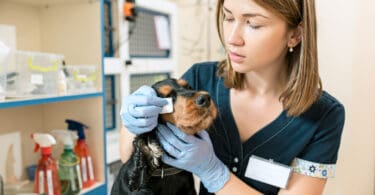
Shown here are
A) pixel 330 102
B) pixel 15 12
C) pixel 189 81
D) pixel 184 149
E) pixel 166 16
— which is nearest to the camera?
pixel 184 149

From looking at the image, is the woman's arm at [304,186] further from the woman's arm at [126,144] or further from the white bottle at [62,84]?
the white bottle at [62,84]

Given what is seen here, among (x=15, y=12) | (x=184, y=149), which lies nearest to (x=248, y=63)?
(x=184, y=149)

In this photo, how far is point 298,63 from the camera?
91cm

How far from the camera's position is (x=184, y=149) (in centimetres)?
83

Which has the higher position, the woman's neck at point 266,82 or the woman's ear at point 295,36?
the woman's ear at point 295,36

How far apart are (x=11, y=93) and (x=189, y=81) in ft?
1.78

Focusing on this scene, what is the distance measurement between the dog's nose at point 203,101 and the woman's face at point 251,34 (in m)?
0.12

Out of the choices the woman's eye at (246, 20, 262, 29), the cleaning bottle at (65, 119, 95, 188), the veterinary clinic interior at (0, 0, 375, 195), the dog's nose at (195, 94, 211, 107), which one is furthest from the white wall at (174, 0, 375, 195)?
the cleaning bottle at (65, 119, 95, 188)

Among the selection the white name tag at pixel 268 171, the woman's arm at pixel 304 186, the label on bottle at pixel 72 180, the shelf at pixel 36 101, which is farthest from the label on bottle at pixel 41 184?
the woman's arm at pixel 304 186

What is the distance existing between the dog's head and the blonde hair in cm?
21

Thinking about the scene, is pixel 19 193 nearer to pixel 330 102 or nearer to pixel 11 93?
pixel 11 93

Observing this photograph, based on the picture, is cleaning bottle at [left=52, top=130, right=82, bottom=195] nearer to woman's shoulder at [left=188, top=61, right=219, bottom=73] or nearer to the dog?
the dog

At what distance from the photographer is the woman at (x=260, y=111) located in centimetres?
80

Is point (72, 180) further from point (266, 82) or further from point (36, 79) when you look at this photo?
point (266, 82)
